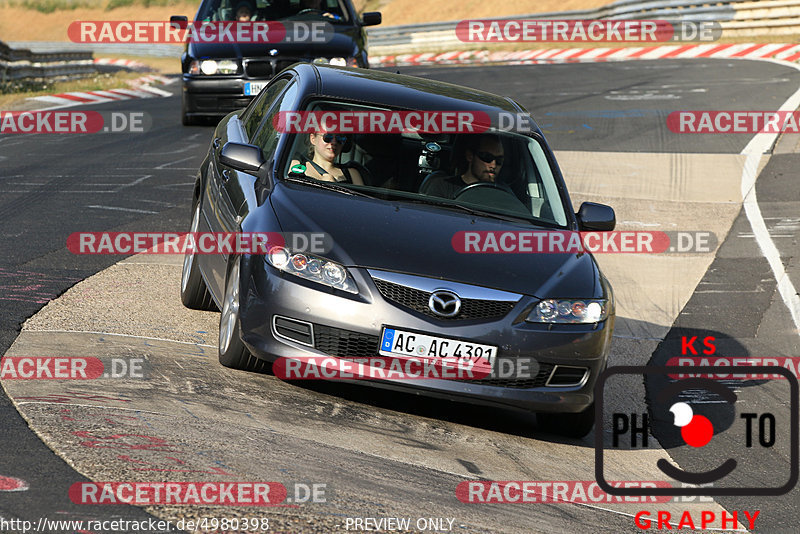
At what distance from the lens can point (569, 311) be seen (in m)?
5.59

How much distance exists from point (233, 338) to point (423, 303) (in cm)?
104

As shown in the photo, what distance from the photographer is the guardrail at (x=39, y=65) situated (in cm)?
2330

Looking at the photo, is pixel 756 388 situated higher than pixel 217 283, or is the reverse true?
pixel 217 283

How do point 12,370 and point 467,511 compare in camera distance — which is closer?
point 467,511

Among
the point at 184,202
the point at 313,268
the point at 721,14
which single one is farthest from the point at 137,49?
the point at 313,268

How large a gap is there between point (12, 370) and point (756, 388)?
4389 mm

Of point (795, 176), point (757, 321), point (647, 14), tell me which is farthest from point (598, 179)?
point (647, 14)

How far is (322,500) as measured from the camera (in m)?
4.25

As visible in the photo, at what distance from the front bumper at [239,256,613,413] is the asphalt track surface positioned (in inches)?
27.5

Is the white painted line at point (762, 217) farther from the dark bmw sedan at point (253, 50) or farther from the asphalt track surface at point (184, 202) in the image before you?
the dark bmw sedan at point (253, 50)

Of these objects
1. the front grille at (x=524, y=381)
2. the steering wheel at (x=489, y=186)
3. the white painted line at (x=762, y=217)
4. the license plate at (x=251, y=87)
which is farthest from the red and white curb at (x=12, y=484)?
the license plate at (x=251, y=87)

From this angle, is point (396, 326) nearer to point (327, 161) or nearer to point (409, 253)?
point (409, 253)

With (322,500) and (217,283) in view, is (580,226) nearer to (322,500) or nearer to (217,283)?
(217,283)

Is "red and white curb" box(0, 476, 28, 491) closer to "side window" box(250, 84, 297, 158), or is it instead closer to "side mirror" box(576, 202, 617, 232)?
"side window" box(250, 84, 297, 158)
